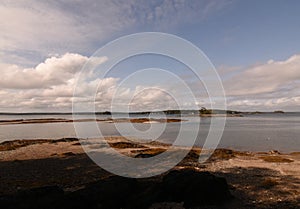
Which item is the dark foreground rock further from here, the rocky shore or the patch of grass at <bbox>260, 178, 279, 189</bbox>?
the patch of grass at <bbox>260, 178, 279, 189</bbox>

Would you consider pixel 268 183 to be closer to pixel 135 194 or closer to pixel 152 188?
pixel 152 188

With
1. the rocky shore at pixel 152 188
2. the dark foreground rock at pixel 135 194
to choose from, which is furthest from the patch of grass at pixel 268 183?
the dark foreground rock at pixel 135 194

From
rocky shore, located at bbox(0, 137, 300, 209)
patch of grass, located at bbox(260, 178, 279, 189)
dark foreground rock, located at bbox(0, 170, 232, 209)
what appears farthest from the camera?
patch of grass, located at bbox(260, 178, 279, 189)

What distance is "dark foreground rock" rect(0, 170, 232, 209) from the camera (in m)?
14.9

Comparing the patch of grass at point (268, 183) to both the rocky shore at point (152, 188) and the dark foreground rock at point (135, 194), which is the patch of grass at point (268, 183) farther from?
the dark foreground rock at point (135, 194)

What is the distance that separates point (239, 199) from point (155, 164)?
14.9m

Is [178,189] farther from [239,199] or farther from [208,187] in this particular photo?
[239,199]

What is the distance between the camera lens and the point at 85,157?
38.2m

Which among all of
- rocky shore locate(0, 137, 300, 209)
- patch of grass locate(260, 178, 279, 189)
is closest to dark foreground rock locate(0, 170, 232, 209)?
rocky shore locate(0, 137, 300, 209)

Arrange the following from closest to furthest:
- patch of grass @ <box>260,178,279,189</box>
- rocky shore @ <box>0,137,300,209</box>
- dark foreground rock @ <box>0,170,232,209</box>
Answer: dark foreground rock @ <box>0,170,232,209</box> < rocky shore @ <box>0,137,300,209</box> < patch of grass @ <box>260,178,279,189</box>

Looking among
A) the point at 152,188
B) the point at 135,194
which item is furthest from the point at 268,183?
the point at 135,194

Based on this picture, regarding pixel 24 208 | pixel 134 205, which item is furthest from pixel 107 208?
pixel 24 208

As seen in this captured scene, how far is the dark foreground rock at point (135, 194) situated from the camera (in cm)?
1495

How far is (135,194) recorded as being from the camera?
18.0 metres
